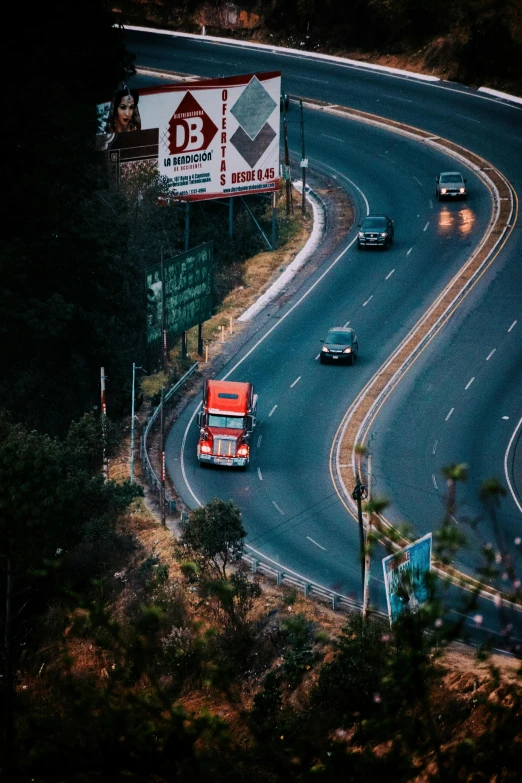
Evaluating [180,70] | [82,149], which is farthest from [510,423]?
[180,70]

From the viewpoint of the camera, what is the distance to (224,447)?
50562mm

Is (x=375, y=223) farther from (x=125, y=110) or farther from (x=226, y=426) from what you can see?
(x=226, y=426)

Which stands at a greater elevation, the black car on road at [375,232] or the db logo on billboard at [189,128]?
the db logo on billboard at [189,128]

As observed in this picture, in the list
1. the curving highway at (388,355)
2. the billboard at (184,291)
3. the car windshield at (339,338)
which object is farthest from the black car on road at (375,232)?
the billboard at (184,291)

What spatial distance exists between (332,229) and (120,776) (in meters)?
61.7

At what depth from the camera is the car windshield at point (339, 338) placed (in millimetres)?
61312

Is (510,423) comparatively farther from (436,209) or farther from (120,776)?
(120,776)

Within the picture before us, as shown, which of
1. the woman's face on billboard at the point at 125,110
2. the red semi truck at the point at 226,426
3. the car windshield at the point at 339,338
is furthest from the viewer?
the woman's face on billboard at the point at 125,110

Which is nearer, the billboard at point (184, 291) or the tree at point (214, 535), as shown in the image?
the tree at point (214, 535)

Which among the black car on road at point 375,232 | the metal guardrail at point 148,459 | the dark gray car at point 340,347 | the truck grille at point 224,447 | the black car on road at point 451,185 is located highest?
the black car on road at point 451,185

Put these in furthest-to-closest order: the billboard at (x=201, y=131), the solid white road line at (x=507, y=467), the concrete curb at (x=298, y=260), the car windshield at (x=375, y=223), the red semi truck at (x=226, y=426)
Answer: the car windshield at (x=375, y=223)
the concrete curb at (x=298, y=260)
the billboard at (x=201, y=131)
the red semi truck at (x=226, y=426)
the solid white road line at (x=507, y=467)

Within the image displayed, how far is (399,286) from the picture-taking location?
70500mm

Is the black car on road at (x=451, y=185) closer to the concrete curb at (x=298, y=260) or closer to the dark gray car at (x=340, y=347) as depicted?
the concrete curb at (x=298, y=260)

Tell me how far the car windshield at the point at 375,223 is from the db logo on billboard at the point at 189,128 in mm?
11564
